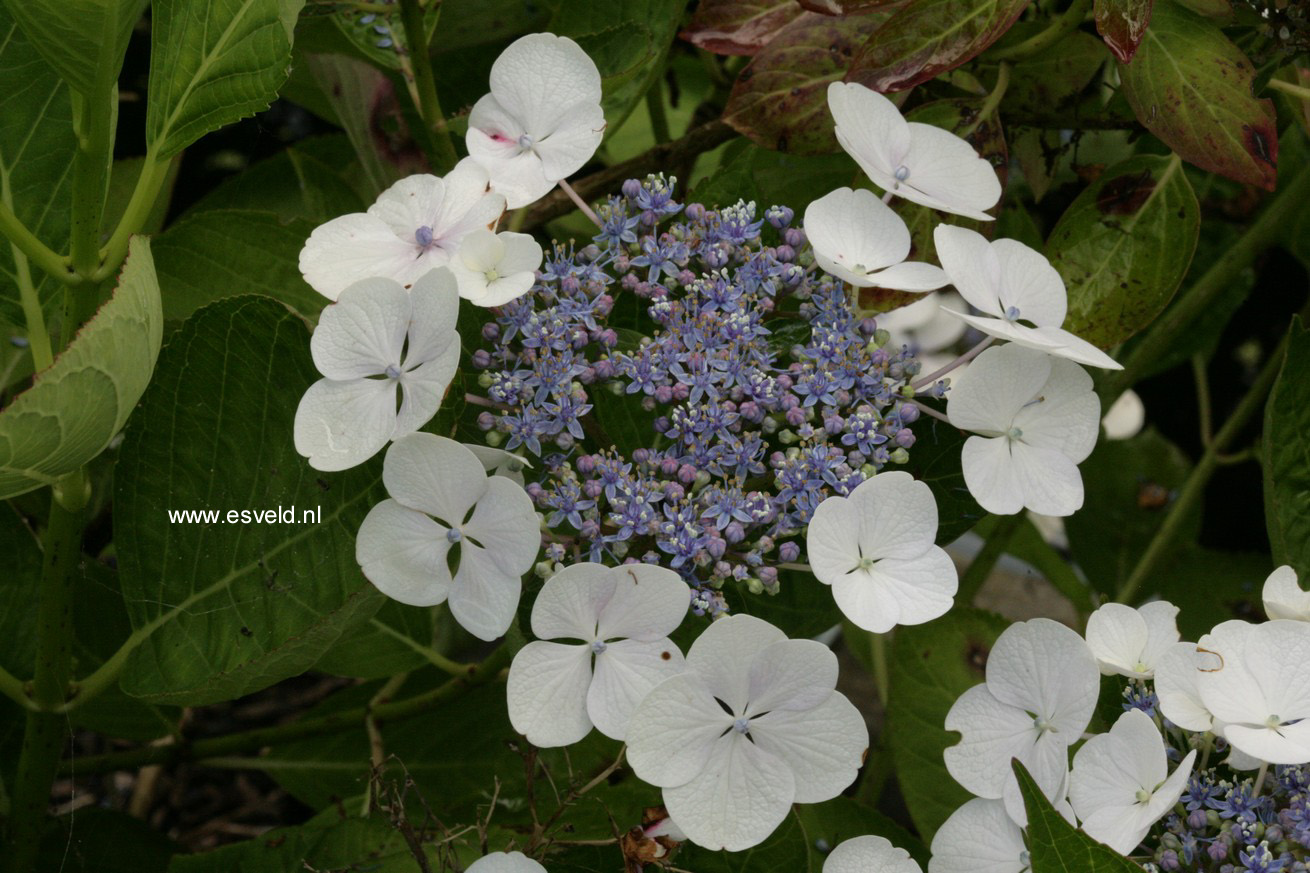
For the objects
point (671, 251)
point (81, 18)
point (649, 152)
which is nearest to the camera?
point (81, 18)

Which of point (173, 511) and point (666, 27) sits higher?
point (666, 27)

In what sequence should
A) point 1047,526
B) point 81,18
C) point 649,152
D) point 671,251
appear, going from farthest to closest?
point 1047,526
point 649,152
point 671,251
point 81,18

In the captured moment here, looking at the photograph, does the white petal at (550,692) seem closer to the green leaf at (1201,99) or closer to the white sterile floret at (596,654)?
the white sterile floret at (596,654)

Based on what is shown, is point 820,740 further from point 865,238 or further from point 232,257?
point 232,257

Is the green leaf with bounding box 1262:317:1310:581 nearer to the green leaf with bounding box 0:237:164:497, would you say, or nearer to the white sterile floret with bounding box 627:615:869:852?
the white sterile floret with bounding box 627:615:869:852

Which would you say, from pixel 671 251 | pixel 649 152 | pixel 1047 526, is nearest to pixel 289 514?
pixel 671 251

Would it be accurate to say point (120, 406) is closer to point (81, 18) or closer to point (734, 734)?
point (81, 18)

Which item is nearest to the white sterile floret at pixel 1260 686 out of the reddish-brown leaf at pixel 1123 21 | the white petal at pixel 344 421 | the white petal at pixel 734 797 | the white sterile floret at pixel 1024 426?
the white sterile floret at pixel 1024 426
